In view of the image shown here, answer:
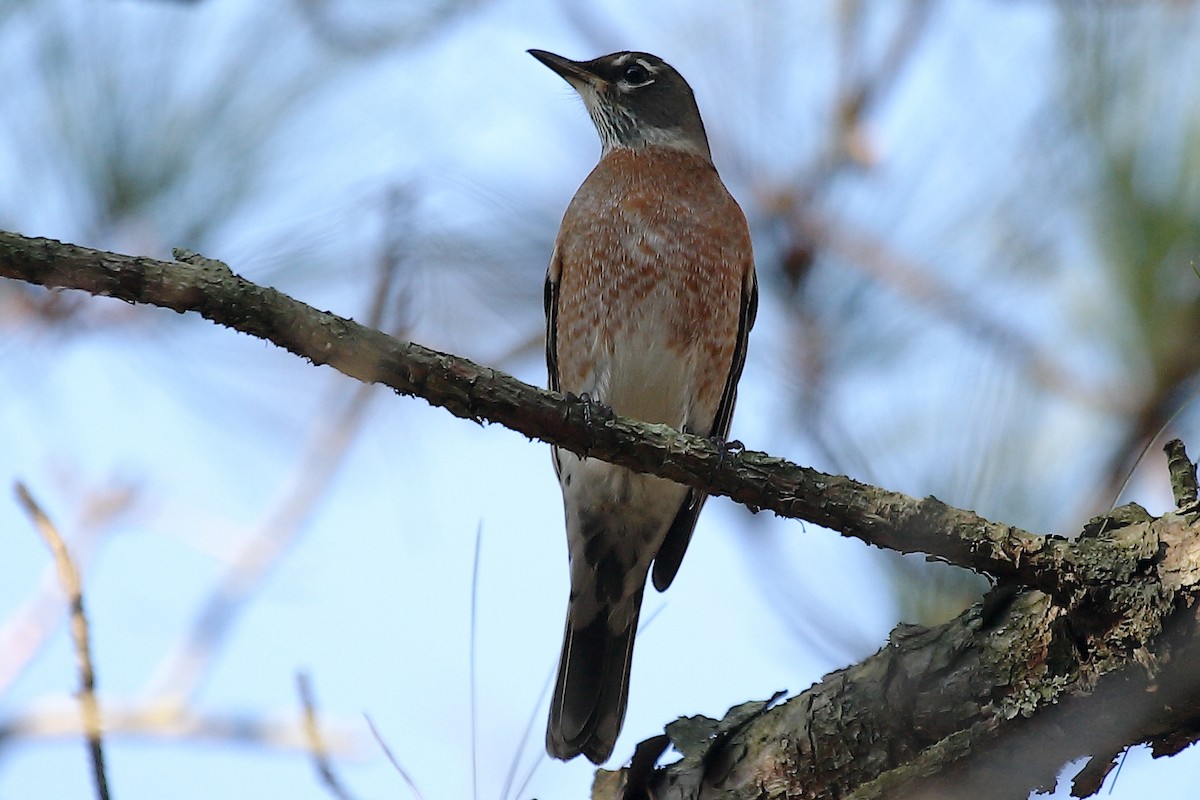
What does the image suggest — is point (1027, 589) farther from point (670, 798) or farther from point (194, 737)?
point (194, 737)

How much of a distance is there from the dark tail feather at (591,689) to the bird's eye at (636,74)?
302 centimetres

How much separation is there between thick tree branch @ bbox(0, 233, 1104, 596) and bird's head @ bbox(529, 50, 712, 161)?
3.93 metres

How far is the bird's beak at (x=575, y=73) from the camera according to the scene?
22.9 feet

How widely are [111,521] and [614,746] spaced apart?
2.30 metres

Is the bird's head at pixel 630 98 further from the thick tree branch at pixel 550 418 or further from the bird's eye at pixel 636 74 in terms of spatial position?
the thick tree branch at pixel 550 418

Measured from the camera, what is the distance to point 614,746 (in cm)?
538

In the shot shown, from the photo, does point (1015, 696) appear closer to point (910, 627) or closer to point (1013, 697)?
point (1013, 697)

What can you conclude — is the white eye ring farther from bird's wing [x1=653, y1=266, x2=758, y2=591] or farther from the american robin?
bird's wing [x1=653, y1=266, x2=758, y2=591]

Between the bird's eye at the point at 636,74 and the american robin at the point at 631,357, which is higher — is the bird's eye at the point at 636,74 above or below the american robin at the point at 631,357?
above

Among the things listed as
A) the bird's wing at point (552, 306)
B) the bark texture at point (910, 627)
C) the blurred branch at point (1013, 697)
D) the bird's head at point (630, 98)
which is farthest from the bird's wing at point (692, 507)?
the blurred branch at point (1013, 697)

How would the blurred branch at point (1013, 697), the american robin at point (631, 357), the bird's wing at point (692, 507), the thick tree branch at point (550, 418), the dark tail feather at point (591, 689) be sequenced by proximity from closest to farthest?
the blurred branch at point (1013, 697) → the thick tree branch at point (550, 418) → the dark tail feather at point (591, 689) → the american robin at point (631, 357) → the bird's wing at point (692, 507)

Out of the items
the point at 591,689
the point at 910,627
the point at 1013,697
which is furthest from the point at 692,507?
the point at 1013,697

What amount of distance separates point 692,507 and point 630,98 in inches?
99.2

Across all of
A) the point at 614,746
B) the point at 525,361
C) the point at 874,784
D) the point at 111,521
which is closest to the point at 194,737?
the point at 111,521
